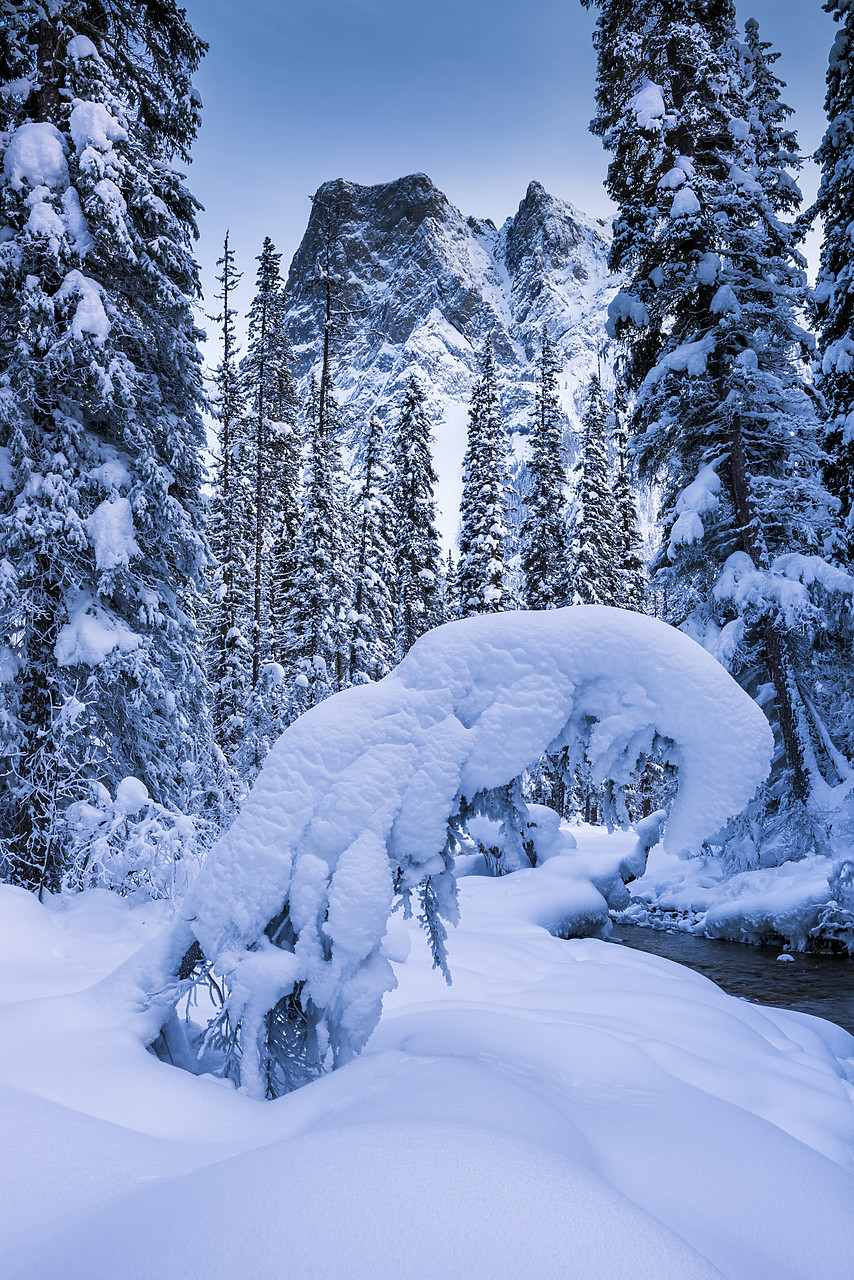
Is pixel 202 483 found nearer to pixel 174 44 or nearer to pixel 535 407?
pixel 174 44

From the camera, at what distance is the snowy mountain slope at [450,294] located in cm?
12394

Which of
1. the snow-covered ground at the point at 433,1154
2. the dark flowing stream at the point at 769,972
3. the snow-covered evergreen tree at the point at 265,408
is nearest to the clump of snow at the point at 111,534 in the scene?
the snow-covered ground at the point at 433,1154

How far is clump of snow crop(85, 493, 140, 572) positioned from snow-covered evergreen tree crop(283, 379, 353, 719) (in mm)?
13384

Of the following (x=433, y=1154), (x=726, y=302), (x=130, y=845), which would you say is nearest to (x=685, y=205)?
(x=726, y=302)

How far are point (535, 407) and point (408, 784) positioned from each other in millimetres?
26033

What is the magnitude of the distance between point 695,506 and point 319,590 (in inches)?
572

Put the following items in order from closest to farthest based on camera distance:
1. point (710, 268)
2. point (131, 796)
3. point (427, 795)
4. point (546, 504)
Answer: point (427, 795)
point (131, 796)
point (710, 268)
point (546, 504)

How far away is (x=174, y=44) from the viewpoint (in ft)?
29.4

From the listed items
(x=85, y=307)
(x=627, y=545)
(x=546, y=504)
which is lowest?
(x=85, y=307)

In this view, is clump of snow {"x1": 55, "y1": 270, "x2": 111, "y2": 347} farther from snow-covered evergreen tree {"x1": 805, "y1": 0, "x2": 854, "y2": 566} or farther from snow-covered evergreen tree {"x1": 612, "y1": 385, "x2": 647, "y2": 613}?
snow-covered evergreen tree {"x1": 612, "y1": 385, "x2": 647, "y2": 613}

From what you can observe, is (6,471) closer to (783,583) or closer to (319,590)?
(783,583)

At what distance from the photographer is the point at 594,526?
25.1m

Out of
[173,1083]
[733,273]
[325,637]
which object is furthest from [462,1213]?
[325,637]

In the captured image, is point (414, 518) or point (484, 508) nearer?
point (484, 508)
